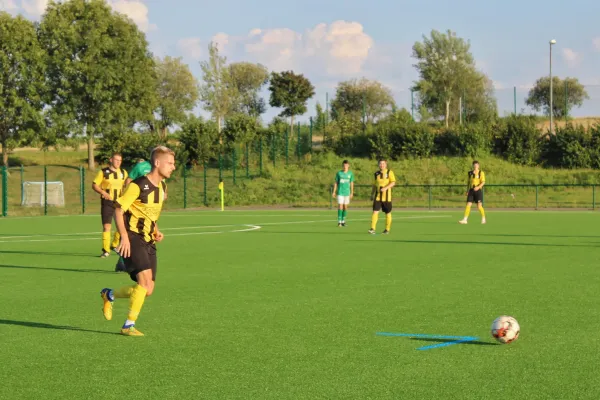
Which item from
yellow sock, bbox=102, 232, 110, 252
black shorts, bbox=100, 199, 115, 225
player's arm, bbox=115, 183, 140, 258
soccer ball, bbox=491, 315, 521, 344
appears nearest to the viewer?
soccer ball, bbox=491, 315, 521, 344


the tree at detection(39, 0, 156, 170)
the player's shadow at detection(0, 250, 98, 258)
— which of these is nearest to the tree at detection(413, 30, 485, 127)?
the tree at detection(39, 0, 156, 170)

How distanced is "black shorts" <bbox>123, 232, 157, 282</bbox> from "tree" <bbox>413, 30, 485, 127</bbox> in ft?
186

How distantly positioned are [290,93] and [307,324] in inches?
2740

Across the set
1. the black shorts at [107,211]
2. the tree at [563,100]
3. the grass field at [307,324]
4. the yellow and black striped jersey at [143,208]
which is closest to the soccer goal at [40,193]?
the grass field at [307,324]

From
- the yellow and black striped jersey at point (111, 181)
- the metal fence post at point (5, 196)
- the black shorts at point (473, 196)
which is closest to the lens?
the yellow and black striped jersey at point (111, 181)

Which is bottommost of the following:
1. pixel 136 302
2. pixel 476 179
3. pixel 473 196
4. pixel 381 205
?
pixel 136 302

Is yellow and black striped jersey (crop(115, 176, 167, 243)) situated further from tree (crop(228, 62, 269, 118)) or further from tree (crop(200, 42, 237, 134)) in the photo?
tree (crop(228, 62, 269, 118))

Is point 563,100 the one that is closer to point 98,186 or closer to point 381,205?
point 381,205

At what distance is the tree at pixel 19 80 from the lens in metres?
59.6

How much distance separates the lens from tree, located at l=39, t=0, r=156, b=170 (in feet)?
196

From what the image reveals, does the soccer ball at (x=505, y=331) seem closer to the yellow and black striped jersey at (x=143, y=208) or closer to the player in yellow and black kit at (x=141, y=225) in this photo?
the player in yellow and black kit at (x=141, y=225)

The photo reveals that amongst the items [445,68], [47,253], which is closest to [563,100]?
[445,68]

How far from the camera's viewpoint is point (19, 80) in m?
60.3

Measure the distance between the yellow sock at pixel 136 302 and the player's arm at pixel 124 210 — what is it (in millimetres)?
386
